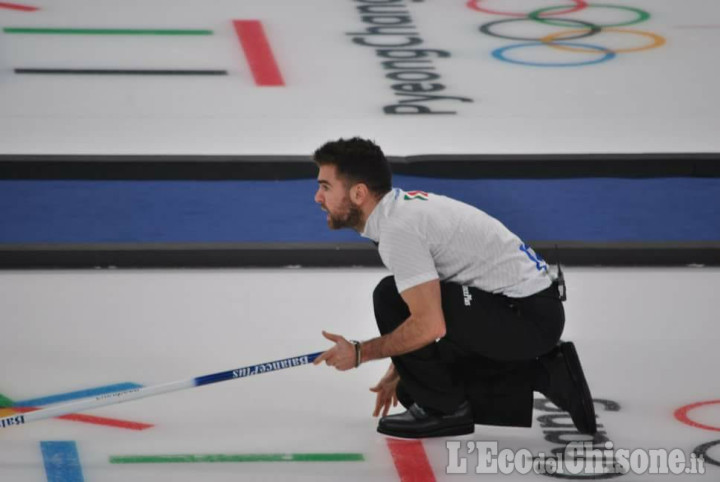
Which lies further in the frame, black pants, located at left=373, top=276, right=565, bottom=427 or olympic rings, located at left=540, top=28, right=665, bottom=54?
olympic rings, located at left=540, top=28, right=665, bottom=54

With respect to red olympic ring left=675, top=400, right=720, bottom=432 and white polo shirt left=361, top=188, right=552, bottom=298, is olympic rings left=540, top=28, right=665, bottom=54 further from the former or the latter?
white polo shirt left=361, top=188, right=552, bottom=298

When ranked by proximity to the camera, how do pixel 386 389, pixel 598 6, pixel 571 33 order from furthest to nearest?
1. pixel 598 6
2. pixel 571 33
3. pixel 386 389

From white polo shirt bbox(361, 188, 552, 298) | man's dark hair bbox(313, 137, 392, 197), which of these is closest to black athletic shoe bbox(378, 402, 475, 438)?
white polo shirt bbox(361, 188, 552, 298)

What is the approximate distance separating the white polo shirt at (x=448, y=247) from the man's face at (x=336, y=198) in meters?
0.04

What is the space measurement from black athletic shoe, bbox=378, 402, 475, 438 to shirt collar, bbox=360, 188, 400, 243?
0.48 m

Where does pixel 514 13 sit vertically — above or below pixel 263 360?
below

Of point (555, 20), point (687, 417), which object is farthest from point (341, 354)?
point (555, 20)

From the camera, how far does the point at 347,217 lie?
3207mm

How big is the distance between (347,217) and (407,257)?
0.20 meters

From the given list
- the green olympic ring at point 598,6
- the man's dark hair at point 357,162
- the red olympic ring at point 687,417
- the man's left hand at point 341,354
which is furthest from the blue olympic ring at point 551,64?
the man's left hand at point 341,354

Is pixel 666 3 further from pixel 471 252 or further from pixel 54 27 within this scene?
pixel 471 252

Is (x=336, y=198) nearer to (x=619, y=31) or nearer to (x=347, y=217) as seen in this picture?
(x=347, y=217)

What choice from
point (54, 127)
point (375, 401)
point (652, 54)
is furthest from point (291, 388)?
point (652, 54)

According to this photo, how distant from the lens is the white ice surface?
330 centimetres
